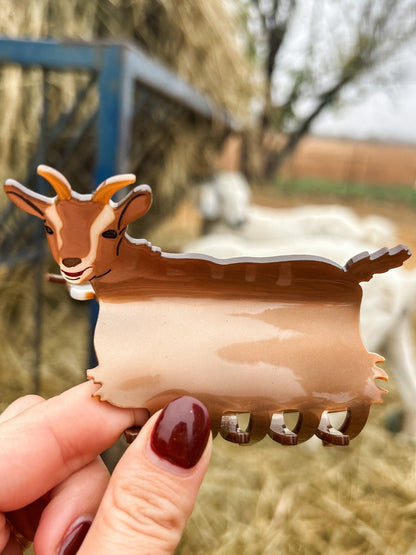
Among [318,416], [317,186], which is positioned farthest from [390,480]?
[317,186]

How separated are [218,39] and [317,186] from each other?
2.80 metres

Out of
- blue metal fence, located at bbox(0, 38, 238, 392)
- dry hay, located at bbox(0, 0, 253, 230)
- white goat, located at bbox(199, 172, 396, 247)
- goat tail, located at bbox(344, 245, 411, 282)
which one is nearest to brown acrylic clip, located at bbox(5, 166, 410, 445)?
goat tail, located at bbox(344, 245, 411, 282)

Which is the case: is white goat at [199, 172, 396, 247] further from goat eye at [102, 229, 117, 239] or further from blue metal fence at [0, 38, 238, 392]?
goat eye at [102, 229, 117, 239]

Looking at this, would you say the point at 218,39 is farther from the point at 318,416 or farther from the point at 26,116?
the point at 318,416

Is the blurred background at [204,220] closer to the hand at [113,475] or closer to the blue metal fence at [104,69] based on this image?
the blue metal fence at [104,69]

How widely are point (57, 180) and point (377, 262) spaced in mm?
157

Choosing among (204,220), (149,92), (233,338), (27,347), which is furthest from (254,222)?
(233,338)

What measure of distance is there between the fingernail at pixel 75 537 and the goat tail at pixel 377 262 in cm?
21

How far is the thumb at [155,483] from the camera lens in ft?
0.76

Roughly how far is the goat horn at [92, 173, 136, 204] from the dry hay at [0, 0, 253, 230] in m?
0.46

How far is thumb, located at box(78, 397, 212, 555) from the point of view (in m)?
0.23

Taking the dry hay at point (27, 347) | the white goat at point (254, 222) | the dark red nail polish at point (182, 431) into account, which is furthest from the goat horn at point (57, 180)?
the white goat at point (254, 222)

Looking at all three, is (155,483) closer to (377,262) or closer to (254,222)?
(377,262)

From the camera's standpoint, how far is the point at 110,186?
0.70 feet
